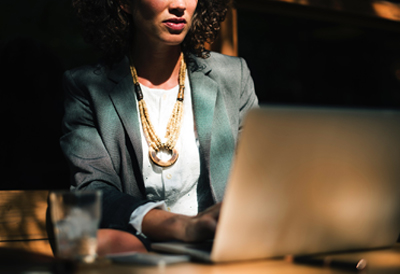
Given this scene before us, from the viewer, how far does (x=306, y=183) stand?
95 centimetres

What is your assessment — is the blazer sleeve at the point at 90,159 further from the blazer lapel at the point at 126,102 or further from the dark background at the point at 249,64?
the dark background at the point at 249,64

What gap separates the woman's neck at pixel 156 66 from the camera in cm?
221

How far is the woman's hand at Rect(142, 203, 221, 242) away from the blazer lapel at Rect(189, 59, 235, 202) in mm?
638

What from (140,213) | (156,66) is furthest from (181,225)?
(156,66)

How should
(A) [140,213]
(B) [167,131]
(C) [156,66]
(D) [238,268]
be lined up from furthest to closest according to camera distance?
(C) [156,66], (B) [167,131], (A) [140,213], (D) [238,268]

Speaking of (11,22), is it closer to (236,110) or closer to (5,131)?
(5,131)

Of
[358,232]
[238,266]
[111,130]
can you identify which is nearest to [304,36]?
[111,130]

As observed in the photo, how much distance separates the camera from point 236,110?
7.29ft

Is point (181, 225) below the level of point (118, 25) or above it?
below

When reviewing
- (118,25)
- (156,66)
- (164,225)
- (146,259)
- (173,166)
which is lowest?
(173,166)

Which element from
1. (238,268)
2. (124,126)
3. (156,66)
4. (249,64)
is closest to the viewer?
(238,268)

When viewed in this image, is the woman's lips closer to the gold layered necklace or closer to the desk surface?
the gold layered necklace

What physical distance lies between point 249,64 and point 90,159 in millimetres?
1505

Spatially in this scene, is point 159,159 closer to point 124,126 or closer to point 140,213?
point 124,126
